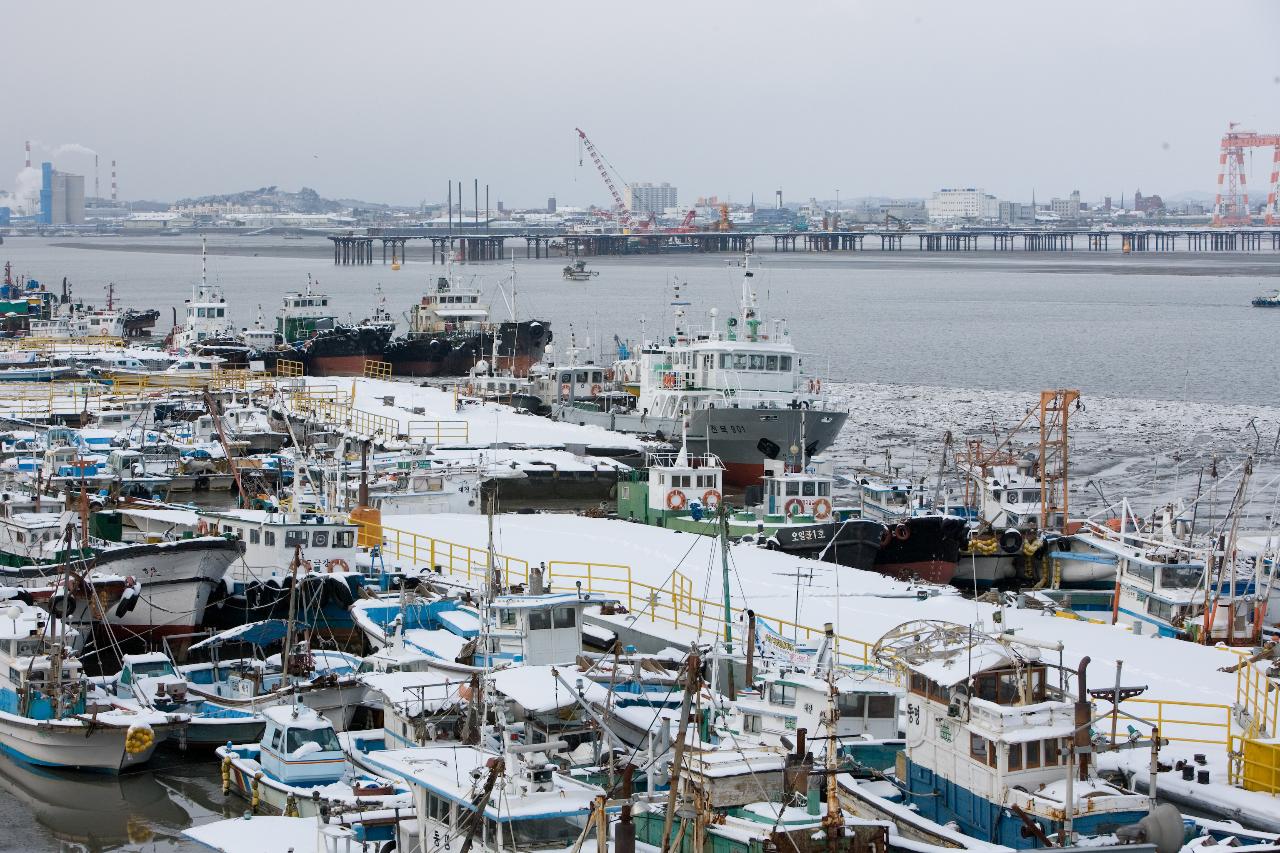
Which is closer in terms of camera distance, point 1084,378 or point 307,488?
point 307,488

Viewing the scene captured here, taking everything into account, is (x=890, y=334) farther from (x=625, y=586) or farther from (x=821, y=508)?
(x=625, y=586)

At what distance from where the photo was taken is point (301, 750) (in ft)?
66.7

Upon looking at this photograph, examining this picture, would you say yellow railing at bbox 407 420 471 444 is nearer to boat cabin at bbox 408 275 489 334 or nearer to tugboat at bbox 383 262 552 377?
tugboat at bbox 383 262 552 377

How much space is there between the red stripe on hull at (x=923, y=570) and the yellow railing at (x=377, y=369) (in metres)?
38.0

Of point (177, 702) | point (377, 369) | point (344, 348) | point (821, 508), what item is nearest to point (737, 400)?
point (821, 508)

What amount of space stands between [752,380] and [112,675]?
26244 millimetres

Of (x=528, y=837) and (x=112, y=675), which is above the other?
(x=528, y=837)

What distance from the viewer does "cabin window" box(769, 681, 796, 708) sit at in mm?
17594

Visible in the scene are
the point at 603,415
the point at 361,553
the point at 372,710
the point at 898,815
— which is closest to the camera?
the point at 898,815

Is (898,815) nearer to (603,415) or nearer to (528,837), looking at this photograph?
(528,837)

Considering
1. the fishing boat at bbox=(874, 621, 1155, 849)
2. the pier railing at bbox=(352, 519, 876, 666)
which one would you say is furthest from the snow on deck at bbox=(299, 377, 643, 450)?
the fishing boat at bbox=(874, 621, 1155, 849)

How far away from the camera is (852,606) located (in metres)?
25.9

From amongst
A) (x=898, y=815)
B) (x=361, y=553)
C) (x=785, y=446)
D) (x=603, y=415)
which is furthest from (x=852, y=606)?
(x=603, y=415)

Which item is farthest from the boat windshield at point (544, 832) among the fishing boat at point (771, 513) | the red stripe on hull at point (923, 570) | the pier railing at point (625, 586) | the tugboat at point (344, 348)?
the tugboat at point (344, 348)
